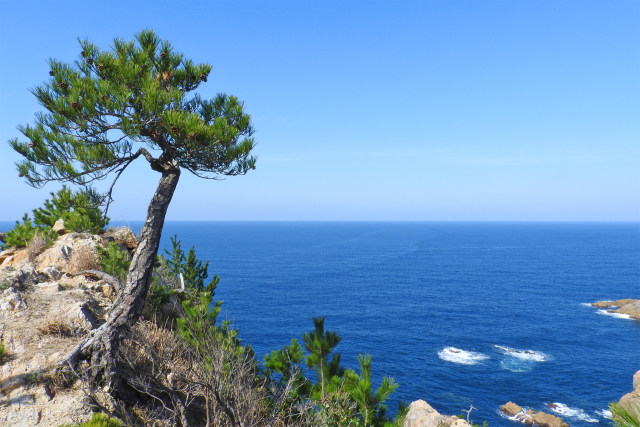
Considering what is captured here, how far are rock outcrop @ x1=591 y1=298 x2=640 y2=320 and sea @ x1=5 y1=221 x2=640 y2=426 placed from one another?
248cm

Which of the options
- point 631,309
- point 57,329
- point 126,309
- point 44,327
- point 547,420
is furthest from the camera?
point 631,309

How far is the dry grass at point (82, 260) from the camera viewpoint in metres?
16.0

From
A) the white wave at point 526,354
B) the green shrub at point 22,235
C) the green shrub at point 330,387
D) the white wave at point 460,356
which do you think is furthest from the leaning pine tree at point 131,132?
the white wave at point 526,354

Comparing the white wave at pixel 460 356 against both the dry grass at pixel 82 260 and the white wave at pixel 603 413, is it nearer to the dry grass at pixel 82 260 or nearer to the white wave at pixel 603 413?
the white wave at pixel 603 413

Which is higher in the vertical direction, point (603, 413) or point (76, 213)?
point (76, 213)

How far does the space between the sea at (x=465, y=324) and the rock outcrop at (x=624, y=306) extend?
8.14 ft

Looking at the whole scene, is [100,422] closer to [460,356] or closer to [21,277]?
[21,277]

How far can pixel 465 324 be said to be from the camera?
58.2 meters

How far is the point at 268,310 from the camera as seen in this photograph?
59.8m

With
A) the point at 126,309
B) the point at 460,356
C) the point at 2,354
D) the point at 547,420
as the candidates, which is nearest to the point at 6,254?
the point at 2,354

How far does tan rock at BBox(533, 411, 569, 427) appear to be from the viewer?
108 ft

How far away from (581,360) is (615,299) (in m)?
35.1

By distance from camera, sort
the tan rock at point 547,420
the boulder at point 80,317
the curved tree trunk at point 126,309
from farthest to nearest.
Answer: the tan rock at point 547,420 → the boulder at point 80,317 → the curved tree trunk at point 126,309

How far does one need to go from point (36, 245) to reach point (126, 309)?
11430 mm
